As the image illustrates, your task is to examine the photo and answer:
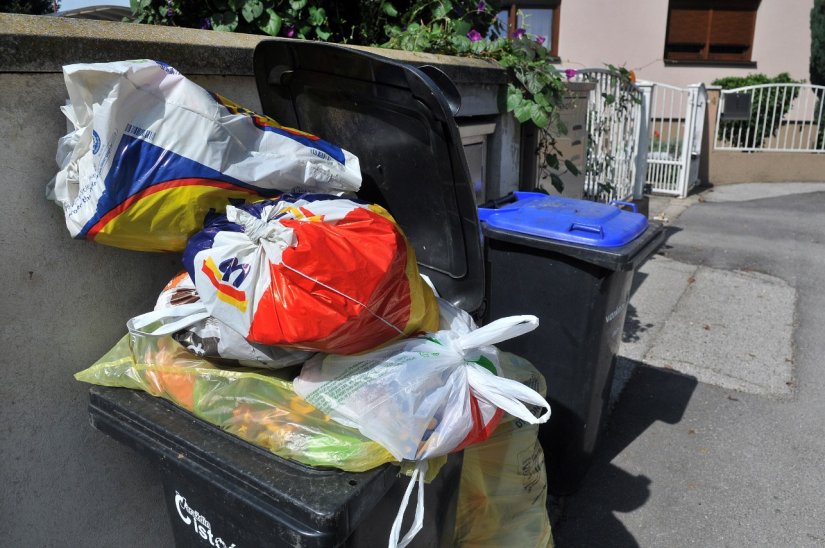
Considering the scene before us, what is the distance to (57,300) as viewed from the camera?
1633mm

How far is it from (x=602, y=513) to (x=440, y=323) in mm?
1554

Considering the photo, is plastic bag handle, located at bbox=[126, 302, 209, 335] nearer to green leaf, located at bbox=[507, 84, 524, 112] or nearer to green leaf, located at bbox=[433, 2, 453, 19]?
green leaf, located at bbox=[507, 84, 524, 112]

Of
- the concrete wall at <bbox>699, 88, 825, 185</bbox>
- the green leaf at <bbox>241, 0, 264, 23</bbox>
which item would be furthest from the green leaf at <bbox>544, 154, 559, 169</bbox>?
the concrete wall at <bbox>699, 88, 825, 185</bbox>

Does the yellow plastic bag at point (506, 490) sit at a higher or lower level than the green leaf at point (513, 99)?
lower

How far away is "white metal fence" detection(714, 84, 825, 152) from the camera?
9797 mm

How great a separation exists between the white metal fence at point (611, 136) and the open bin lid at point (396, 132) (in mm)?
3657

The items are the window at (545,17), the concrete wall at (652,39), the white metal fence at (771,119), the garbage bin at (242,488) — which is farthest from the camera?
the window at (545,17)

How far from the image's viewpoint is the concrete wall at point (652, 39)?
11367 millimetres

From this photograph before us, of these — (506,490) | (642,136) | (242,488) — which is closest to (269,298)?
(242,488)

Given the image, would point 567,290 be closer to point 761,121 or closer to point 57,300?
point 57,300

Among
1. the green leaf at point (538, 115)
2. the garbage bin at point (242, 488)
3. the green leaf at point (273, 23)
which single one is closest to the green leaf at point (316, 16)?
the green leaf at point (273, 23)

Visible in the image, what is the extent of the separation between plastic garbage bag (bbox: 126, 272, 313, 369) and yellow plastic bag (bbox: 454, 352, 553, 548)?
777mm

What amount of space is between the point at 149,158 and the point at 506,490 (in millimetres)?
1441

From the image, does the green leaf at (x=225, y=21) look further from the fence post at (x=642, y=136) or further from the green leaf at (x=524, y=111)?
the fence post at (x=642, y=136)
